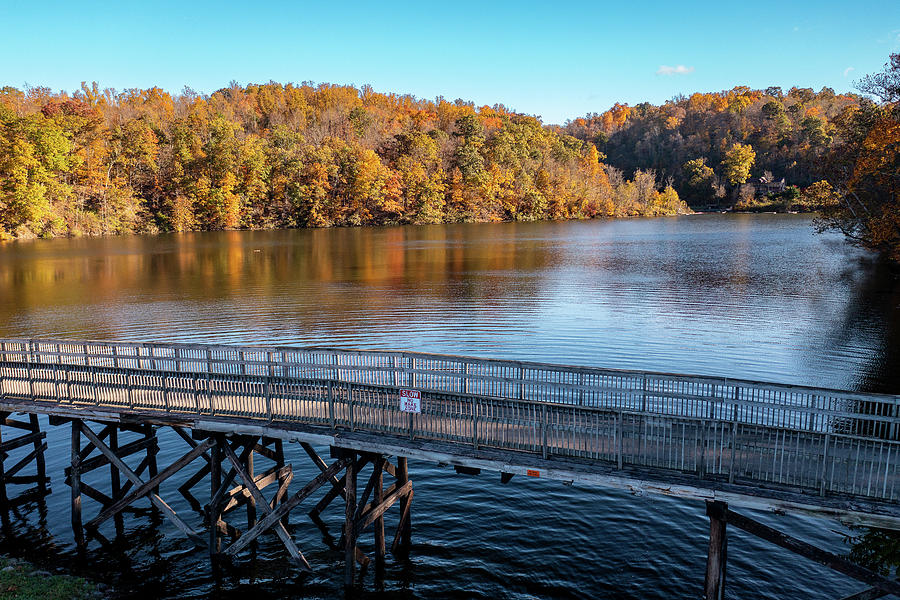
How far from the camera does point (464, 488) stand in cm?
1803

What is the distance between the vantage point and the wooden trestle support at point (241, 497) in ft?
46.2

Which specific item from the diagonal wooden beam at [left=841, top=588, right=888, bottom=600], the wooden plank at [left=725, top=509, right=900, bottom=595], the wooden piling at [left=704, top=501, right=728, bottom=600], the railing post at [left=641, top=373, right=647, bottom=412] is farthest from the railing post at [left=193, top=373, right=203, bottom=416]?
the diagonal wooden beam at [left=841, top=588, right=888, bottom=600]

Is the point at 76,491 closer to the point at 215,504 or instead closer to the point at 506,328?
the point at 215,504

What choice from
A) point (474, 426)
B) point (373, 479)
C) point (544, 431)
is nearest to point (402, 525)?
point (373, 479)

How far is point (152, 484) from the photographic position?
1521 centimetres

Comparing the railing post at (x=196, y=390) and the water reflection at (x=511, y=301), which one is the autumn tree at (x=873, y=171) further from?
the railing post at (x=196, y=390)

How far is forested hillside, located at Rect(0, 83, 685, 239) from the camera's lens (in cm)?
9656

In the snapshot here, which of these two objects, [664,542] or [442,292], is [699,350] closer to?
[664,542]

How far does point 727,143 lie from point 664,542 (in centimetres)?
19696

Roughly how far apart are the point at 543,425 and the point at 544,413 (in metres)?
0.24

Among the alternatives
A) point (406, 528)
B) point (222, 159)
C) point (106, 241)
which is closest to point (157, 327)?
point (406, 528)

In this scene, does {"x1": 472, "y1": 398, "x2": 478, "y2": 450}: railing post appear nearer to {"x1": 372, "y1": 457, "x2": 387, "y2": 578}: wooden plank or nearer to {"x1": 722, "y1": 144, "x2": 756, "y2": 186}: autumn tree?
{"x1": 372, "y1": 457, "x2": 387, "y2": 578}: wooden plank

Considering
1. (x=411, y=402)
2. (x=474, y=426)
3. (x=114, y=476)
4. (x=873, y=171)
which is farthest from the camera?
(x=873, y=171)

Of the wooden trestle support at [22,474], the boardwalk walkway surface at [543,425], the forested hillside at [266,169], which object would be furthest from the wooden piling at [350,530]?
the forested hillside at [266,169]
